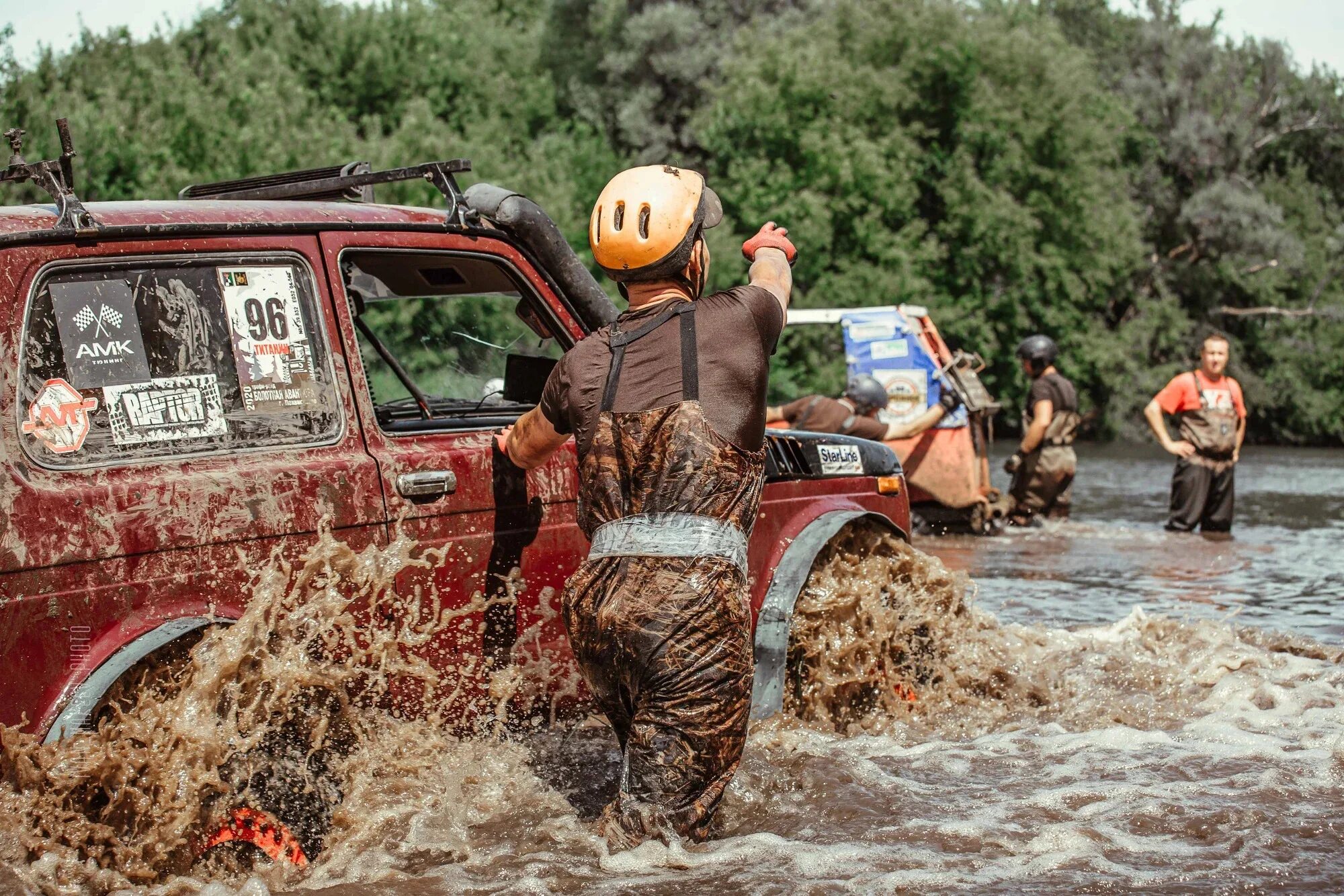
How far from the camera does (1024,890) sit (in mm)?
4070

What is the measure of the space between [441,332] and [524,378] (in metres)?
1.27

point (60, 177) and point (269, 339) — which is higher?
point (60, 177)

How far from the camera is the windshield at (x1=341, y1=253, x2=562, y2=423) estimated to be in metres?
5.04

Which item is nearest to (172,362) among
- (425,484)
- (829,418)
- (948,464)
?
(425,484)

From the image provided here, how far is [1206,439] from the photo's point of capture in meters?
14.3

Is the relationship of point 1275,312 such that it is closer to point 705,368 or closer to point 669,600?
point 705,368

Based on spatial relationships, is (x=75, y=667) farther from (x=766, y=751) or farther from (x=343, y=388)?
(x=766, y=751)

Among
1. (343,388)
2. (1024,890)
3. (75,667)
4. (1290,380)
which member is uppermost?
(343,388)

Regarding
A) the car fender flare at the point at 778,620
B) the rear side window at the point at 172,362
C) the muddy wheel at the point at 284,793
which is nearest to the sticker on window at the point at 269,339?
the rear side window at the point at 172,362

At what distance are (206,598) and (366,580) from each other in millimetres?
440

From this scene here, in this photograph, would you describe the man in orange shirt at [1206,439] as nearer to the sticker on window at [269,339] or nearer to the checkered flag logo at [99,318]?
the sticker on window at [269,339]

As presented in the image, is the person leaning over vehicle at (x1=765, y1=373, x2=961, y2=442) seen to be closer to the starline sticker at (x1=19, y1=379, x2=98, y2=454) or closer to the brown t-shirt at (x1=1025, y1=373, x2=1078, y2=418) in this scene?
the brown t-shirt at (x1=1025, y1=373, x2=1078, y2=418)

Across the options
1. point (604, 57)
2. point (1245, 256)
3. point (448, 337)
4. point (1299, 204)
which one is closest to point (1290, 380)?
point (1245, 256)

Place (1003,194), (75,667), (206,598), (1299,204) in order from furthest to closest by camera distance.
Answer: (1299,204) → (1003,194) → (206,598) → (75,667)
